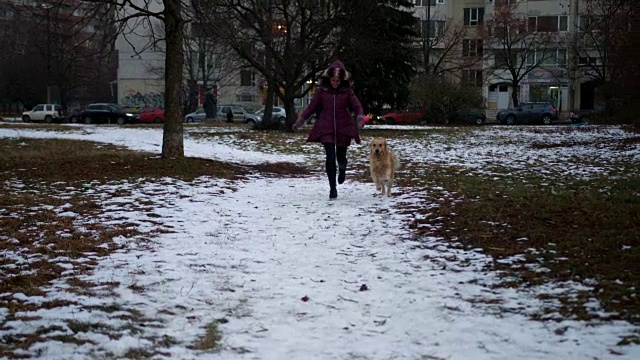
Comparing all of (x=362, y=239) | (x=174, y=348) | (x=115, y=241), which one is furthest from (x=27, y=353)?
(x=362, y=239)

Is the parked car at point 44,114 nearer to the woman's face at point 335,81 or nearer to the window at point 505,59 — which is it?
the window at point 505,59

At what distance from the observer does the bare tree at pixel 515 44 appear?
5791 centimetres

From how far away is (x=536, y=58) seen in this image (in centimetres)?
6406

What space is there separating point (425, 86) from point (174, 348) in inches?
1538

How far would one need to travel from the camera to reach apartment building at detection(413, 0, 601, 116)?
61531 millimetres

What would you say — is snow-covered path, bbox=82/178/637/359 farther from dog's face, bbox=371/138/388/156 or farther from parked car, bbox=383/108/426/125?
parked car, bbox=383/108/426/125

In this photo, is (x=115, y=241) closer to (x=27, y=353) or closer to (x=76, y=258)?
(x=76, y=258)

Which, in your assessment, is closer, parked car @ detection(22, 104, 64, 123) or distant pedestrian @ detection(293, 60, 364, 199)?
distant pedestrian @ detection(293, 60, 364, 199)

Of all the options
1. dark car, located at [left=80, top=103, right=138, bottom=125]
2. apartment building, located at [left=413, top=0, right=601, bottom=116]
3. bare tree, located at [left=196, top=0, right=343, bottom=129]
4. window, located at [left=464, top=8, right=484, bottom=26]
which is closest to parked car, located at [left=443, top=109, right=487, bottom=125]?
apartment building, located at [left=413, top=0, right=601, bottom=116]

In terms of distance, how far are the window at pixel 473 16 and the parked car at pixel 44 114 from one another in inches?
1658

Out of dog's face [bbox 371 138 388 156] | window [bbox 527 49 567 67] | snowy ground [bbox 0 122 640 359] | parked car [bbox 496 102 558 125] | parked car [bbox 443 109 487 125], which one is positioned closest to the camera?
snowy ground [bbox 0 122 640 359]

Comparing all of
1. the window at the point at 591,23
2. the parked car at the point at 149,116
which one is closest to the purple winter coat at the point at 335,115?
the window at the point at 591,23

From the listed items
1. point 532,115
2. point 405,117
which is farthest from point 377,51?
point 532,115

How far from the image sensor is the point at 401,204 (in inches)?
351
